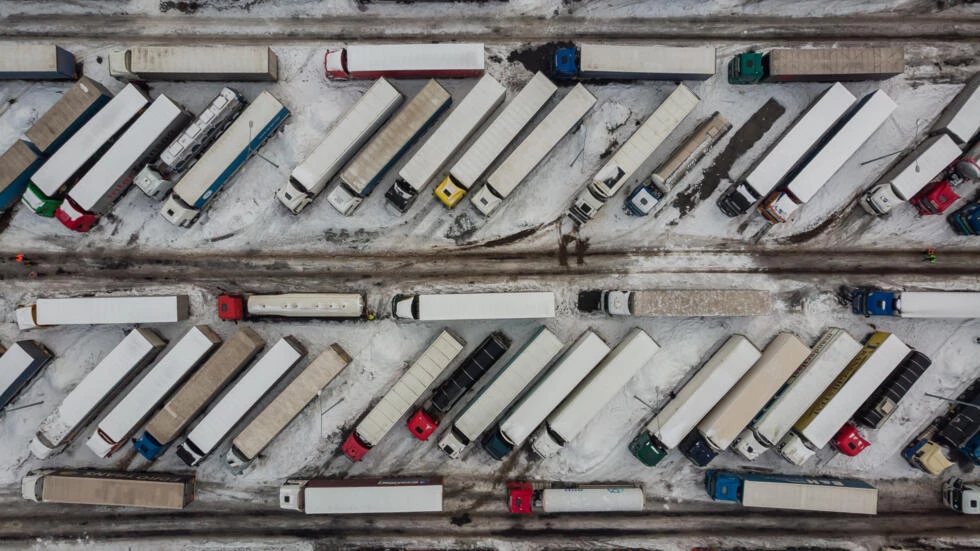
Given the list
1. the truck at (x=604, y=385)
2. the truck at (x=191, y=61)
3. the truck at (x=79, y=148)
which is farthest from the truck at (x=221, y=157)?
the truck at (x=604, y=385)

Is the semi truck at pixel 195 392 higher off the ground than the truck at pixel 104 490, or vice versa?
the semi truck at pixel 195 392

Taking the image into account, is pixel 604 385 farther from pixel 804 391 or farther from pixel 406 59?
pixel 406 59

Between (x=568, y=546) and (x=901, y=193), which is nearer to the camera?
(x=901, y=193)

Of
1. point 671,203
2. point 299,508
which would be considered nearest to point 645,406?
point 671,203

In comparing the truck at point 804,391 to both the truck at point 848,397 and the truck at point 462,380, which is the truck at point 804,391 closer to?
the truck at point 848,397

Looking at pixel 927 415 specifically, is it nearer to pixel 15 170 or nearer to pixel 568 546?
pixel 568 546

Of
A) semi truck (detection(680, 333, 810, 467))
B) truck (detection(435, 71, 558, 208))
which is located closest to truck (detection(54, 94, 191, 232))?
truck (detection(435, 71, 558, 208))
